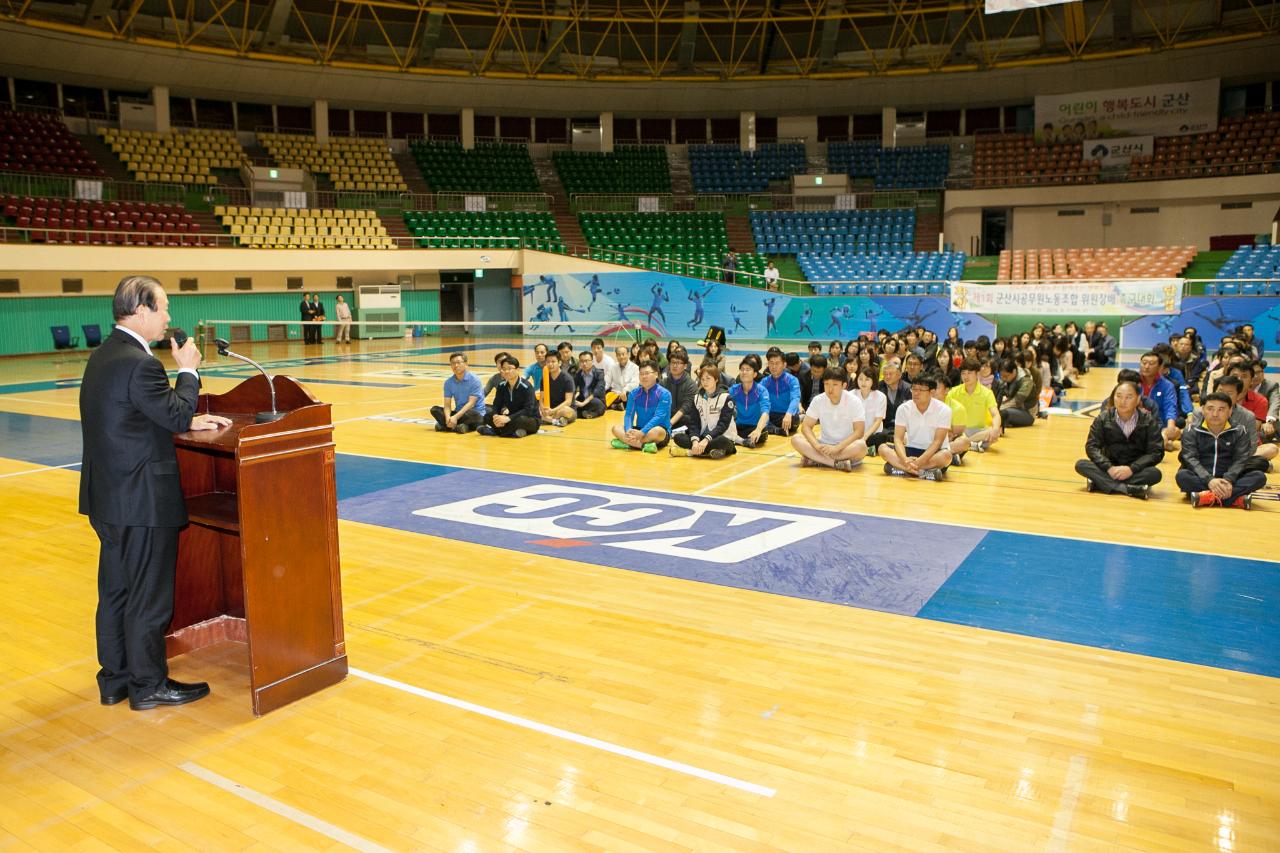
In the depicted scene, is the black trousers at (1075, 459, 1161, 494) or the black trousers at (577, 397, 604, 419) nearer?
the black trousers at (1075, 459, 1161, 494)

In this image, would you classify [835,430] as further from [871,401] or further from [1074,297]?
[1074,297]

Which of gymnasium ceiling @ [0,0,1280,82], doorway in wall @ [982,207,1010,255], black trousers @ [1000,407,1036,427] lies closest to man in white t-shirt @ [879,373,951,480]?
black trousers @ [1000,407,1036,427]

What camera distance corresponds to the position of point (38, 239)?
87.8ft

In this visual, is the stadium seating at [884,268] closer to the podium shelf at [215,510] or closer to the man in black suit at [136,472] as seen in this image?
the podium shelf at [215,510]

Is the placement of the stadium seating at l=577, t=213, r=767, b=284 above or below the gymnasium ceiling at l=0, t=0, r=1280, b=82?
below

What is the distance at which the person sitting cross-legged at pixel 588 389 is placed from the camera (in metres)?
15.2

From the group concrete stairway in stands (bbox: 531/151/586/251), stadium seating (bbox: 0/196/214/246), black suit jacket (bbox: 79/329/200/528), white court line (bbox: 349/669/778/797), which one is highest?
concrete stairway in stands (bbox: 531/151/586/251)

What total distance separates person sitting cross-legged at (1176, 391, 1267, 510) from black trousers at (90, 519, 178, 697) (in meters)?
8.56

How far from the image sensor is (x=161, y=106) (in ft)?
118

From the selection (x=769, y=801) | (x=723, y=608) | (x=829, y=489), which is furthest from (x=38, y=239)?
(x=769, y=801)

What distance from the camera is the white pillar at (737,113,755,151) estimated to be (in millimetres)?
43469

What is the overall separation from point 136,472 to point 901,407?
26.3 ft

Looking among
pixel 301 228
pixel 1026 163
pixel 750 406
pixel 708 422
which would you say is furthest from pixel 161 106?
pixel 1026 163

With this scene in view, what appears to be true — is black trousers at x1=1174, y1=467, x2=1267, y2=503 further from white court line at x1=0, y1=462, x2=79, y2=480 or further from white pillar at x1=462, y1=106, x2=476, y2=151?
white pillar at x1=462, y1=106, x2=476, y2=151
